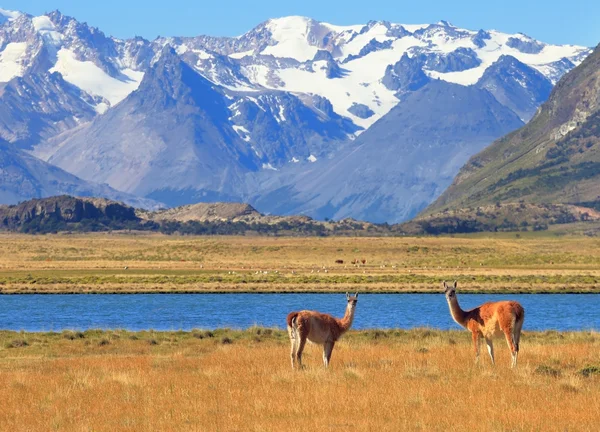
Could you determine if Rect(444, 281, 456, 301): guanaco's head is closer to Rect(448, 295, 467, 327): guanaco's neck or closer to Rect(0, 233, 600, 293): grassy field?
Rect(448, 295, 467, 327): guanaco's neck

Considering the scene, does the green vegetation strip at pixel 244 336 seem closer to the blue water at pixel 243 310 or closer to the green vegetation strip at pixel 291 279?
the blue water at pixel 243 310

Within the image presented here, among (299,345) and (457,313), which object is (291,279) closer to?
(457,313)

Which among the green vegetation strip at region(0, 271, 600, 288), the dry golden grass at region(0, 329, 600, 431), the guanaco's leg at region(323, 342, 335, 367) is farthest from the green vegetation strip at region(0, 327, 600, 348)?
the green vegetation strip at region(0, 271, 600, 288)

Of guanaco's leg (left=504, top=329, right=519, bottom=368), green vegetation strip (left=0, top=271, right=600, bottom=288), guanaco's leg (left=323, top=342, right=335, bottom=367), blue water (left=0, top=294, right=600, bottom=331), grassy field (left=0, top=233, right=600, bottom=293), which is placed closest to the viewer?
guanaco's leg (left=504, top=329, right=519, bottom=368)

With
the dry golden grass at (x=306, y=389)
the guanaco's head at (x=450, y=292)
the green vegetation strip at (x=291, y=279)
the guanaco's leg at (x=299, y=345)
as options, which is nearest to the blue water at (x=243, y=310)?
the green vegetation strip at (x=291, y=279)

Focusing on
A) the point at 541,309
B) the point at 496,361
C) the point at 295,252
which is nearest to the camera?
the point at 496,361

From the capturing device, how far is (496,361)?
3347cm

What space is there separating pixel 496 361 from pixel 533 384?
502 cm

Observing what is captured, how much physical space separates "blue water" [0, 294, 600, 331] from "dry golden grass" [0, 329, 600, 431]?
17.5 metres

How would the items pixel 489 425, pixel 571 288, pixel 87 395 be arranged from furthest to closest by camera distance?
pixel 571 288 → pixel 87 395 → pixel 489 425

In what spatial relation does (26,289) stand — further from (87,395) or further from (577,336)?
(87,395)

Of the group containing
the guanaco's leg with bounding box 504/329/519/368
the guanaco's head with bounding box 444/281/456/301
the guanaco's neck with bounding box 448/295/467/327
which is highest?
the guanaco's head with bounding box 444/281/456/301

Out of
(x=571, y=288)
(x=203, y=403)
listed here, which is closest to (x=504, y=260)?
(x=571, y=288)

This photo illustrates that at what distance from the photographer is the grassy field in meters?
95.0
